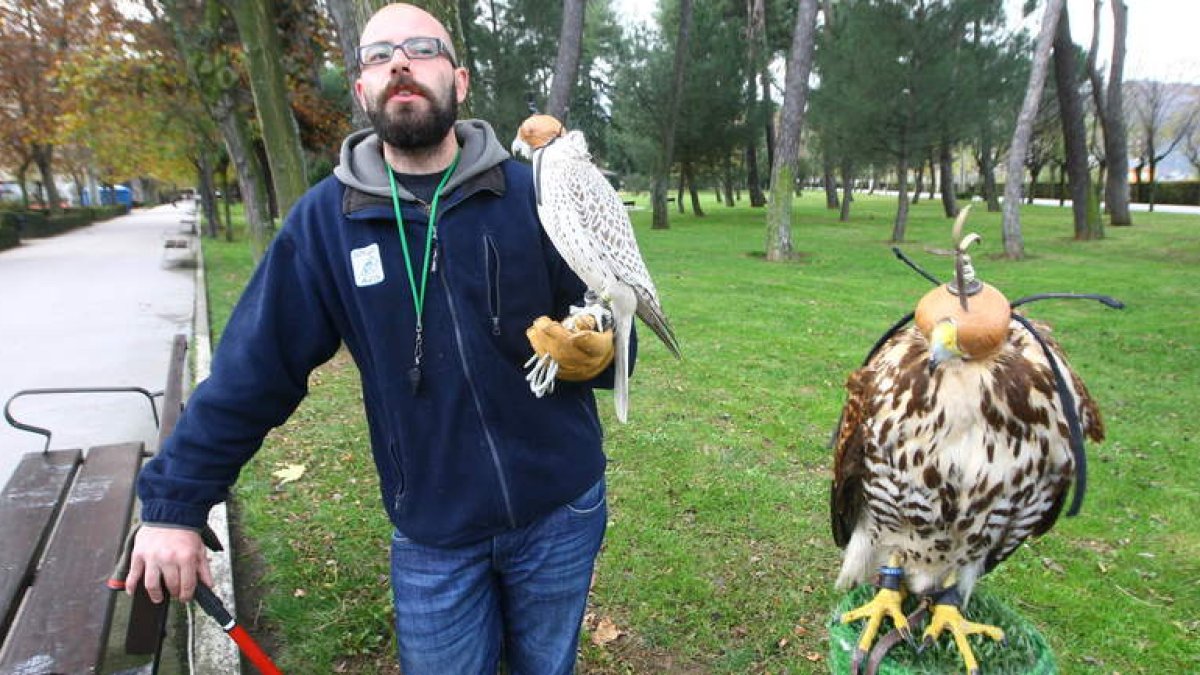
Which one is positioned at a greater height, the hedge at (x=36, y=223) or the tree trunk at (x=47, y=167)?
the tree trunk at (x=47, y=167)

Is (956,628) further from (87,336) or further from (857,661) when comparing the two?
(87,336)

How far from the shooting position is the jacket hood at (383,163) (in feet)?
5.81

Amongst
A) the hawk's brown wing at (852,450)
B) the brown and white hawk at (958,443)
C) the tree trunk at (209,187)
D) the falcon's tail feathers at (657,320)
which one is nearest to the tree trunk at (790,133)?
the falcon's tail feathers at (657,320)

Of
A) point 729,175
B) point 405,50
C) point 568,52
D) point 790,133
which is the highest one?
point 568,52

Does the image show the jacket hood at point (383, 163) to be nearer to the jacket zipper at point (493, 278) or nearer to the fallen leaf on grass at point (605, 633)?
the jacket zipper at point (493, 278)

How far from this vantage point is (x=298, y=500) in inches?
165

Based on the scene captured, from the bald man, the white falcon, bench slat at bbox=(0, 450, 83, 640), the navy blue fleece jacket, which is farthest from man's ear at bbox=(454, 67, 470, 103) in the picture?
bench slat at bbox=(0, 450, 83, 640)

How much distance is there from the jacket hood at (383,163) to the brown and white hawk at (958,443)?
1.12m

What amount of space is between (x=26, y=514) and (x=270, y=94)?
16.3 feet

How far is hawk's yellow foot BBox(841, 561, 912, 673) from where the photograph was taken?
1.88m

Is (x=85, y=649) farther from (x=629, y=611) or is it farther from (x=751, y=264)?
(x=751, y=264)

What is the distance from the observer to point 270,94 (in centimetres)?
685

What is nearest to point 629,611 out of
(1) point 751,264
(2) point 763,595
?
(2) point 763,595

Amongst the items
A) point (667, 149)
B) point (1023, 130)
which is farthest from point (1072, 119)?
point (667, 149)
